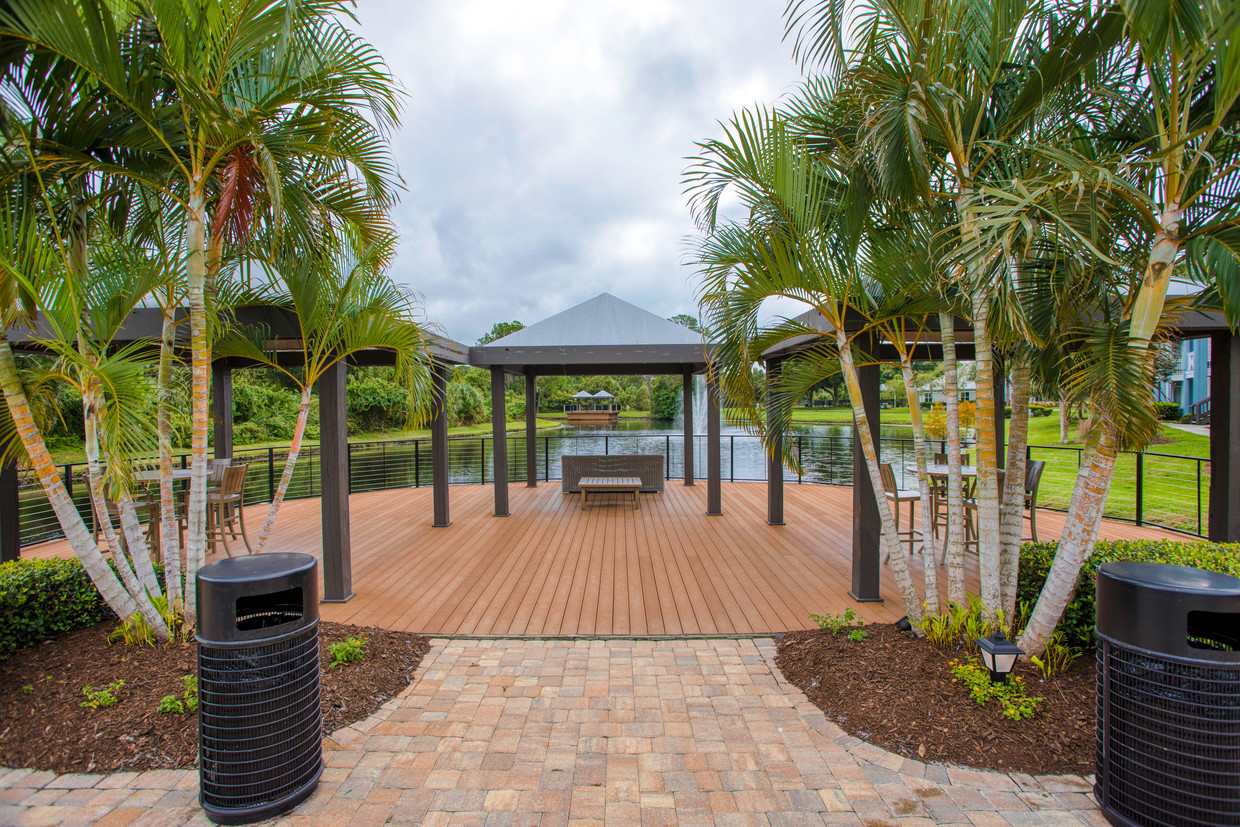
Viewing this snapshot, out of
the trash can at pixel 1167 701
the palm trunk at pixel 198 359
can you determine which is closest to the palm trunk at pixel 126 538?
the palm trunk at pixel 198 359

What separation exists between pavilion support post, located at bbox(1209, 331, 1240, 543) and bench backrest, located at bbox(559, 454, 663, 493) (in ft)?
19.7

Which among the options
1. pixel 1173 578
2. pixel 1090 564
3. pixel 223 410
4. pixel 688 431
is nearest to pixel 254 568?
pixel 1173 578

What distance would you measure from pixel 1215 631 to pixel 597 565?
4.03 meters

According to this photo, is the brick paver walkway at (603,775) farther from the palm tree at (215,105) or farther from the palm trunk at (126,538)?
the palm tree at (215,105)

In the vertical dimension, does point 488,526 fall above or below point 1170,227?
below

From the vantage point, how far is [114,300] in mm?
2809

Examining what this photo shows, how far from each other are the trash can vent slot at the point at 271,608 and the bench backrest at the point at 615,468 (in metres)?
6.02

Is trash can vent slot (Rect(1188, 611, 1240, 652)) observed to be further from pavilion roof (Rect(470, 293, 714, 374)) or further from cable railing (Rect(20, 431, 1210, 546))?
cable railing (Rect(20, 431, 1210, 546))

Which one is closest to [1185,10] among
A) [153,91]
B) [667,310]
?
[153,91]

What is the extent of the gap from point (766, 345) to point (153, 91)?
11.2 feet

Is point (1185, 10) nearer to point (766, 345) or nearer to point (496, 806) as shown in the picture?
point (766, 345)

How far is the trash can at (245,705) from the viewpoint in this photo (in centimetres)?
197

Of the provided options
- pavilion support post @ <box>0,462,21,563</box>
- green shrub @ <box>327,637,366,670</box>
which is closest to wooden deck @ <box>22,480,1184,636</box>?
green shrub @ <box>327,637,366,670</box>

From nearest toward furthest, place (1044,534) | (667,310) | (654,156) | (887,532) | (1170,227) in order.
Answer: (1170,227)
(887,532)
(1044,534)
(654,156)
(667,310)
